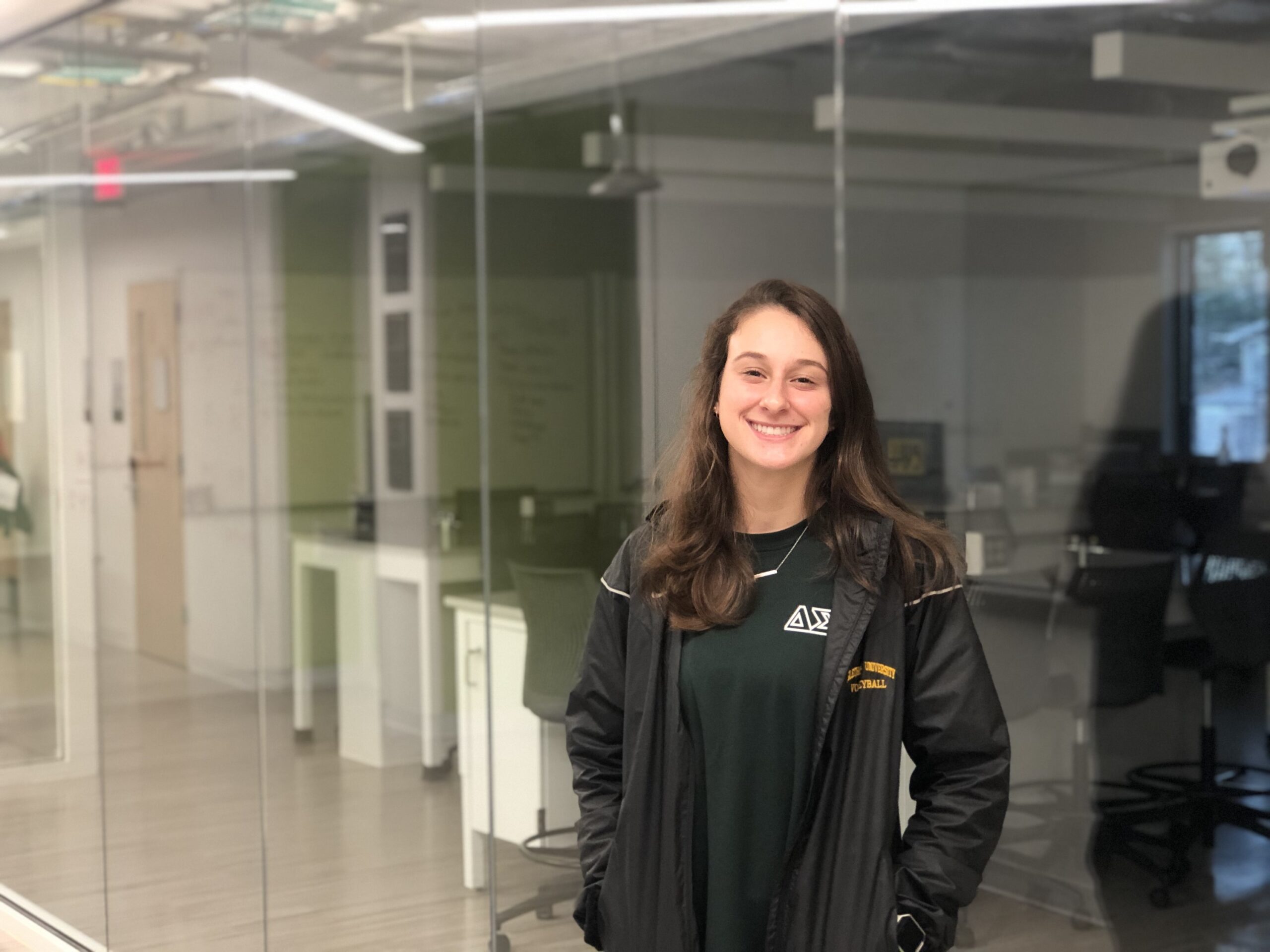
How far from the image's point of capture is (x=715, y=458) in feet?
6.44

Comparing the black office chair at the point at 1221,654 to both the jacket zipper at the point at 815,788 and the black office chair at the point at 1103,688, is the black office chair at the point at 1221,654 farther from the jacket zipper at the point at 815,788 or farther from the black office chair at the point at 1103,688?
the jacket zipper at the point at 815,788

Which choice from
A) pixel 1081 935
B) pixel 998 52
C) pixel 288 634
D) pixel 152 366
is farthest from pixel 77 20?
pixel 1081 935

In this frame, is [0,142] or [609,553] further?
[0,142]

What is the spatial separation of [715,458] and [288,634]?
207 cm

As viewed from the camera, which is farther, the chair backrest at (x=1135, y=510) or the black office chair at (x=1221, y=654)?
the chair backrest at (x=1135, y=510)

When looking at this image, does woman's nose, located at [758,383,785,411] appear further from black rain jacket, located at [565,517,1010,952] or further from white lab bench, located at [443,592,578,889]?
white lab bench, located at [443,592,578,889]

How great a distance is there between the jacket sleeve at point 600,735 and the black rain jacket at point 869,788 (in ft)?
0.35

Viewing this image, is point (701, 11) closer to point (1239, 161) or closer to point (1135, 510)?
point (1239, 161)

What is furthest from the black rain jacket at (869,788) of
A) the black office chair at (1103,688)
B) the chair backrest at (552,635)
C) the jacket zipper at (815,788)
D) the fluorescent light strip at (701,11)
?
the black office chair at (1103,688)

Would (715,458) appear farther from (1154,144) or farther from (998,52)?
(998,52)

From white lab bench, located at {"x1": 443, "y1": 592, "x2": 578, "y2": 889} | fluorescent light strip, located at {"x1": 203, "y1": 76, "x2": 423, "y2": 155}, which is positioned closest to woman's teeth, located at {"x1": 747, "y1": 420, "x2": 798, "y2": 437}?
white lab bench, located at {"x1": 443, "y1": 592, "x2": 578, "y2": 889}

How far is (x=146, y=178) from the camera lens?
4156 mm

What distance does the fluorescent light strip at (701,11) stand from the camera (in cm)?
329

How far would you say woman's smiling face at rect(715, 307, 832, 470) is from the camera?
187 cm
